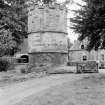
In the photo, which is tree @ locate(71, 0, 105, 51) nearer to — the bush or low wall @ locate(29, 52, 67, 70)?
low wall @ locate(29, 52, 67, 70)

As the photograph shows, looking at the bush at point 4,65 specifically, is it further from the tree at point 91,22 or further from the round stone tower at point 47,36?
the tree at point 91,22

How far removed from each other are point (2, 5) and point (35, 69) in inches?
258

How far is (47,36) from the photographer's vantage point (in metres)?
16.4

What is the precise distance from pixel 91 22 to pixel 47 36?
4387 millimetres

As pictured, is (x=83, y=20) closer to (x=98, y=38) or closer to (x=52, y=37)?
(x=98, y=38)

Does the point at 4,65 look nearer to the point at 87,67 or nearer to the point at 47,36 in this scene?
the point at 47,36

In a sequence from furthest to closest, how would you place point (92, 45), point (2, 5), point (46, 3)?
1. point (92, 45)
2. point (2, 5)
3. point (46, 3)

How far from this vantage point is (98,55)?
144 ft

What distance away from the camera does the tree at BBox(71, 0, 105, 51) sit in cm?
1215

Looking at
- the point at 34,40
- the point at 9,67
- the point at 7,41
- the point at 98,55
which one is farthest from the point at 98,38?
the point at 98,55

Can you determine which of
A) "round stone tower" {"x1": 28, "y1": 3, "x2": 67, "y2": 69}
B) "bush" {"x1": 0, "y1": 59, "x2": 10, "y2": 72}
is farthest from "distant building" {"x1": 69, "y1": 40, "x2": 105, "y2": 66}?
"round stone tower" {"x1": 28, "y1": 3, "x2": 67, "y2": 69}

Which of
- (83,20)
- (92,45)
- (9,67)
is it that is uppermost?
(83,20)

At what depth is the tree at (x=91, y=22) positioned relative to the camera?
39.9ft

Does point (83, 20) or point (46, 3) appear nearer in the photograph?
point (46, 3)
